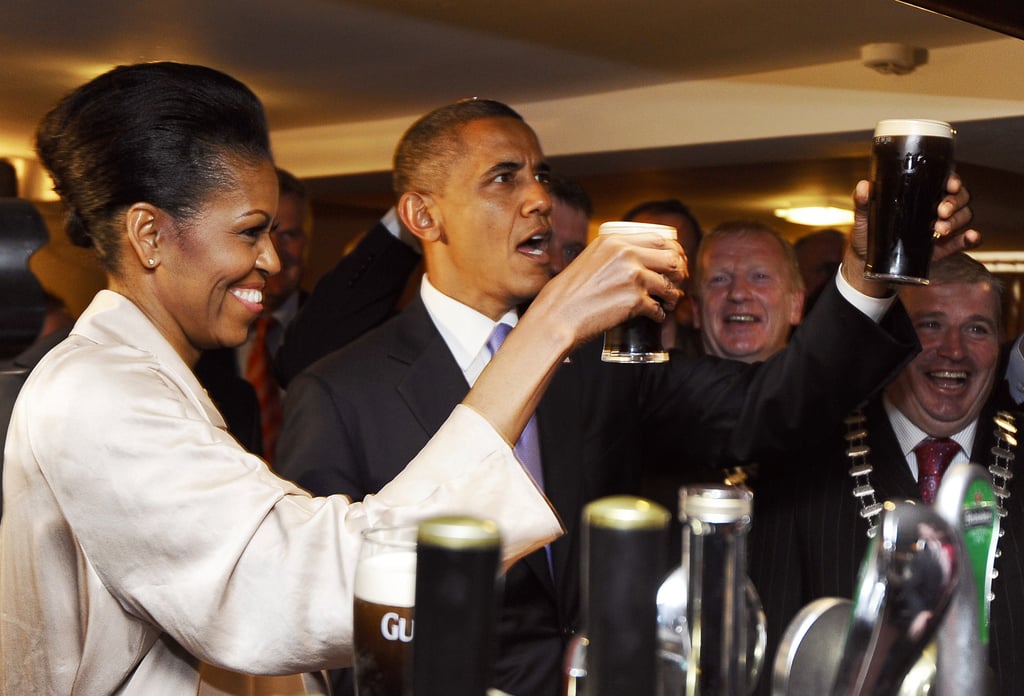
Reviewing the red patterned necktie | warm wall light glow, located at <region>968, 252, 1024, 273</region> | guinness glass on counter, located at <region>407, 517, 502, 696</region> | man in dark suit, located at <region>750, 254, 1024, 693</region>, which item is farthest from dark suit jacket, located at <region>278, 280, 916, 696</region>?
warm wall light glow, located at <region>968, 252, 1024, 273</region>

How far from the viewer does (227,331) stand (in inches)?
56.3

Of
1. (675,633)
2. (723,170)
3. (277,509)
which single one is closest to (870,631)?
(675,633)

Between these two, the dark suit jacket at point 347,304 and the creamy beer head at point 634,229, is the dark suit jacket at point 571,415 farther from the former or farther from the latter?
the dark suit jacket at point 347,304

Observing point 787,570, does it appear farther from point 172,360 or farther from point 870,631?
point 870,631

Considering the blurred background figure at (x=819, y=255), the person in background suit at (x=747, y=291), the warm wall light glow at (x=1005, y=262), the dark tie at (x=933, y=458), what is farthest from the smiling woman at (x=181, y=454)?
the warm wall light glow at (x=1005, y=262)

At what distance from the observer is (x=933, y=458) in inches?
87.4

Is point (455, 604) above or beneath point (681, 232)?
beneath

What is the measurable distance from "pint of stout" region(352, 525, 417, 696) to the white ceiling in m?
3.47

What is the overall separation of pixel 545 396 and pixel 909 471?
686 millimetres

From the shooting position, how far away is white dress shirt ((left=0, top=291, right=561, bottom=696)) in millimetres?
1060

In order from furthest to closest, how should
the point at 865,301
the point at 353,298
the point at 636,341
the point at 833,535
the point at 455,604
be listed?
the point at 353,298 < the point at 833,535 < the point at 865,301 < the point at 636,341 < the point at 455,604

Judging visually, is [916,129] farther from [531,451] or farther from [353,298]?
[353,298]

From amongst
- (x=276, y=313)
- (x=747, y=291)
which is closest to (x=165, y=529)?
(x=747, y=291)

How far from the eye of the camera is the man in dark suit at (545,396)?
181 centimetres
